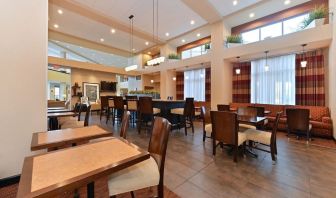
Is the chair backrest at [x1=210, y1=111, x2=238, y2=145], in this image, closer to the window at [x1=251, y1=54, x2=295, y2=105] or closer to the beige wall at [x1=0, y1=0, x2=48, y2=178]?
the beige wall at [x1=0, y1=0, x2=48, y2=178]

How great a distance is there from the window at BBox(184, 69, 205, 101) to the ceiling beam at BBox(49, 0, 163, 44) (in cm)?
302

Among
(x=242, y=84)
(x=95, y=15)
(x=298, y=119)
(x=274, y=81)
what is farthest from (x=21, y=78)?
(x=274, y=81)

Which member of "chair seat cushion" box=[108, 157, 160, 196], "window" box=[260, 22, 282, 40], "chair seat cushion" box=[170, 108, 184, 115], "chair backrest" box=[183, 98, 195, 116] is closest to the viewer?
"chair seat cushion" box=[108, 157, 160, 196]

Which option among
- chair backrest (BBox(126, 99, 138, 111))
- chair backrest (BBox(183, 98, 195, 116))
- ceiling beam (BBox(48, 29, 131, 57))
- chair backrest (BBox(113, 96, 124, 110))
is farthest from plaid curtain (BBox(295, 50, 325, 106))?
ceiling beam (BBox(48, 29, 131, 57))

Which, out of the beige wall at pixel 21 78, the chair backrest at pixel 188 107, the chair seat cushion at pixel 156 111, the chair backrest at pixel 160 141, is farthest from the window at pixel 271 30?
the beige wall at pixel 21 78

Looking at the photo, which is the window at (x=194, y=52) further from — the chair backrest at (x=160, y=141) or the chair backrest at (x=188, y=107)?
the chair backrest at (x=160, y=141)

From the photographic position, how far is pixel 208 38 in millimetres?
7727

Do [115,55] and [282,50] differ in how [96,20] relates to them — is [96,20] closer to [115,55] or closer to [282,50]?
[115,55]

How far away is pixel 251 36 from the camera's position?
20.6 ft

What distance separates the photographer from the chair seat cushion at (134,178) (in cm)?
116

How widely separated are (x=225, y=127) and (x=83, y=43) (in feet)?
30.4

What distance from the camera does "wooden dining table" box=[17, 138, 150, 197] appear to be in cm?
73

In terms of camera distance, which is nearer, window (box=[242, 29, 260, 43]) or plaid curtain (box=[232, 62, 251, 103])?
window (box=[242, 29, 260, 43])

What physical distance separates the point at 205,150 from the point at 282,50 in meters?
4.32
